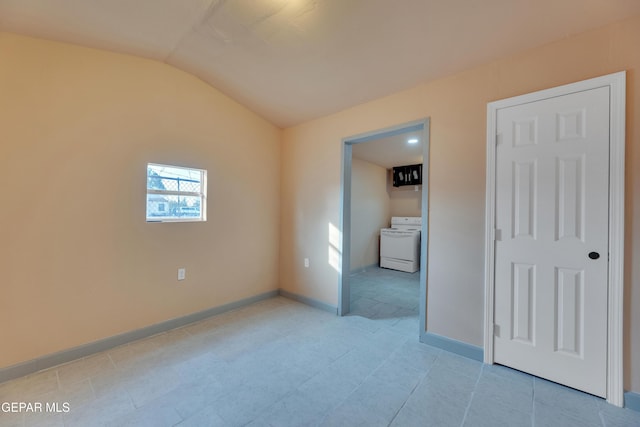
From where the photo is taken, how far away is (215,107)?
310 centimetres

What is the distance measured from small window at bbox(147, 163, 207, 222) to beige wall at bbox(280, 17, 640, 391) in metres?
1.39

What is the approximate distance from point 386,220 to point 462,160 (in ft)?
13.9

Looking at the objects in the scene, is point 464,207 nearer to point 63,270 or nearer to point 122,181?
point 122,181

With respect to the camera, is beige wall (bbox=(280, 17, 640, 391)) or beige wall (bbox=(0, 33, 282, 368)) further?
beige wall (bbox=(0, 33, 282, 368))

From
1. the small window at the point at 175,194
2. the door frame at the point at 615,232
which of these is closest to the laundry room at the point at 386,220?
the door frame at the point at 615,232

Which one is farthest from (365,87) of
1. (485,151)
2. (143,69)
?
(143,69)

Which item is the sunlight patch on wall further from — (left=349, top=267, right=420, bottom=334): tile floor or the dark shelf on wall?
the dark shelf on wall

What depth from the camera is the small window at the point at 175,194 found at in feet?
8.72

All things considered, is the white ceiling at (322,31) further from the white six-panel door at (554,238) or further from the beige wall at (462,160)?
the white six-panel door at (554,238)

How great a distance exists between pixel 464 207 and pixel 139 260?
10.3 ft

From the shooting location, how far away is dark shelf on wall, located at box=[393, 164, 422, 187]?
230 inches

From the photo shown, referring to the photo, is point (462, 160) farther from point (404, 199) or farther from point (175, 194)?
point (404, 199)

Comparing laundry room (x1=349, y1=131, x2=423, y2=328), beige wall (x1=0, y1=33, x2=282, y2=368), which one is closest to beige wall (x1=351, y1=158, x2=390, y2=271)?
laundry room (x1=349, y1=131, x2=423, y2=328)

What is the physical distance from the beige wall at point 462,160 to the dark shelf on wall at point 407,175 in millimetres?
3322
